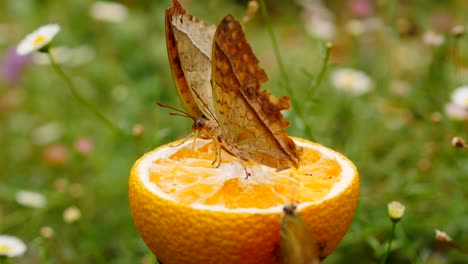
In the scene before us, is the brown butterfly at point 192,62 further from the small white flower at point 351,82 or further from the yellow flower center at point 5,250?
the small white flower at point 351,82

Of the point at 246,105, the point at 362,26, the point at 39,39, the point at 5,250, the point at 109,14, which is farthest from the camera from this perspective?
the point at 109,14

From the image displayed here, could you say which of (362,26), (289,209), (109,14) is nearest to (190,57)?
(289,209)

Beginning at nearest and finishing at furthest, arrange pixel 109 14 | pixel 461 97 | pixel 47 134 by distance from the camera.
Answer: pixel 461 97
pixel 47 134
pixel 109 14

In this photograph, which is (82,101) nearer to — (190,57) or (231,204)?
(190,57)

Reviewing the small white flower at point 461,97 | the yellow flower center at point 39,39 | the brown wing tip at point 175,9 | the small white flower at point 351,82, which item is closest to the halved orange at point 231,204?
the brown wing tip at point 175,9

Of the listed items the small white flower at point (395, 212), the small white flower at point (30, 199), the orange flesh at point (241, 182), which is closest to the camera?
the orange flesh at point (241, 182)
